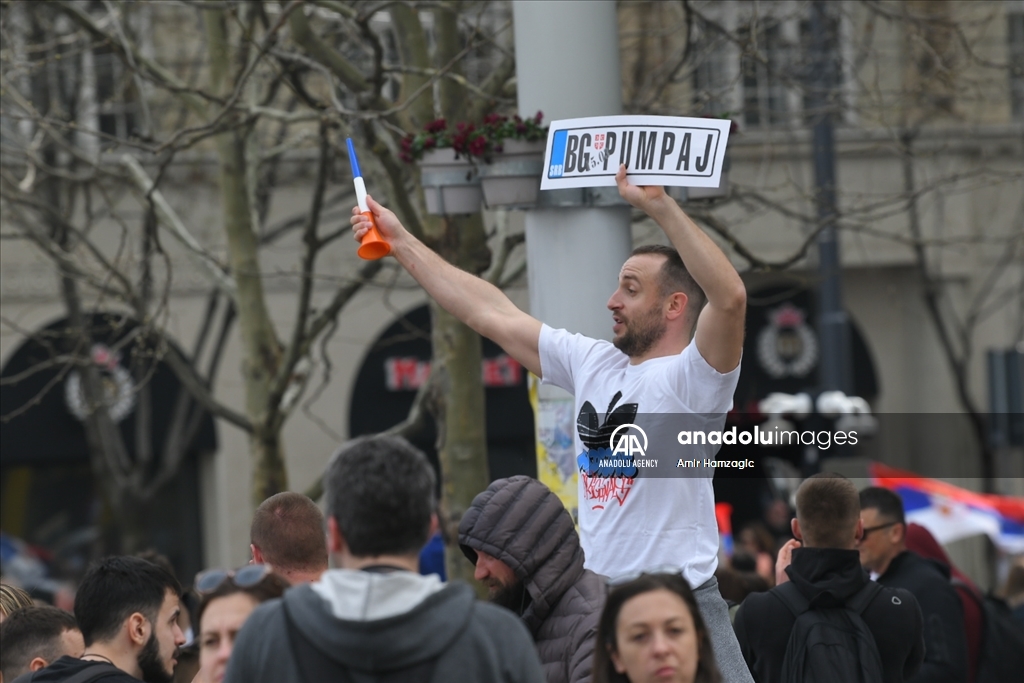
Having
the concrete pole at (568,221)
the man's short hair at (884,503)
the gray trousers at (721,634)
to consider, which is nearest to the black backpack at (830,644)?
the gray trousers at (721,634)

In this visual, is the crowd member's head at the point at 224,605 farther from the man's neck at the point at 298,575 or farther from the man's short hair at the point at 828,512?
the man's short hair at the point at 828,512

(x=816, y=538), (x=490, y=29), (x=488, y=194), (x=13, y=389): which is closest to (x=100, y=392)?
(x=13, y=389)

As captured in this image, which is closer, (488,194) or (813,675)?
(813,675)

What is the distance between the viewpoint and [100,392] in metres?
13.2

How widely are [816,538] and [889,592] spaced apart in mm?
329

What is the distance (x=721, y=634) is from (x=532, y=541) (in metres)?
0.63

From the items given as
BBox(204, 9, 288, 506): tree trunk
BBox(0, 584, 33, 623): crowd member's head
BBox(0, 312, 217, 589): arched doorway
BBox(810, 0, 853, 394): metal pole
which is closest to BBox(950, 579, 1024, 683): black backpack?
BBox(0, 584, 33, 623): crowd member's head

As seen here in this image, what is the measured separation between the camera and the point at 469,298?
15.8 feet

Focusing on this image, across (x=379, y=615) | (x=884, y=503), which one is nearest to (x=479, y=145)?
(x=884, y=503)

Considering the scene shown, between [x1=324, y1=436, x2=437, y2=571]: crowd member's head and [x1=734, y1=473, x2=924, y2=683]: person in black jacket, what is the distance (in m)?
2.12

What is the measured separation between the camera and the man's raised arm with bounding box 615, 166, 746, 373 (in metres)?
4.04

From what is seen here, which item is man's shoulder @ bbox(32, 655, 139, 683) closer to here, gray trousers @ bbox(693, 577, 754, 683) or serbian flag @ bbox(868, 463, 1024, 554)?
gray trousers @ bbox(693, 577, 754, 683)

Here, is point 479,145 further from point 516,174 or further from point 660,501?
point 660,501

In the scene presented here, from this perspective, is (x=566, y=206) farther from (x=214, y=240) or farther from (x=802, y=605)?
(x=214, y=240)
